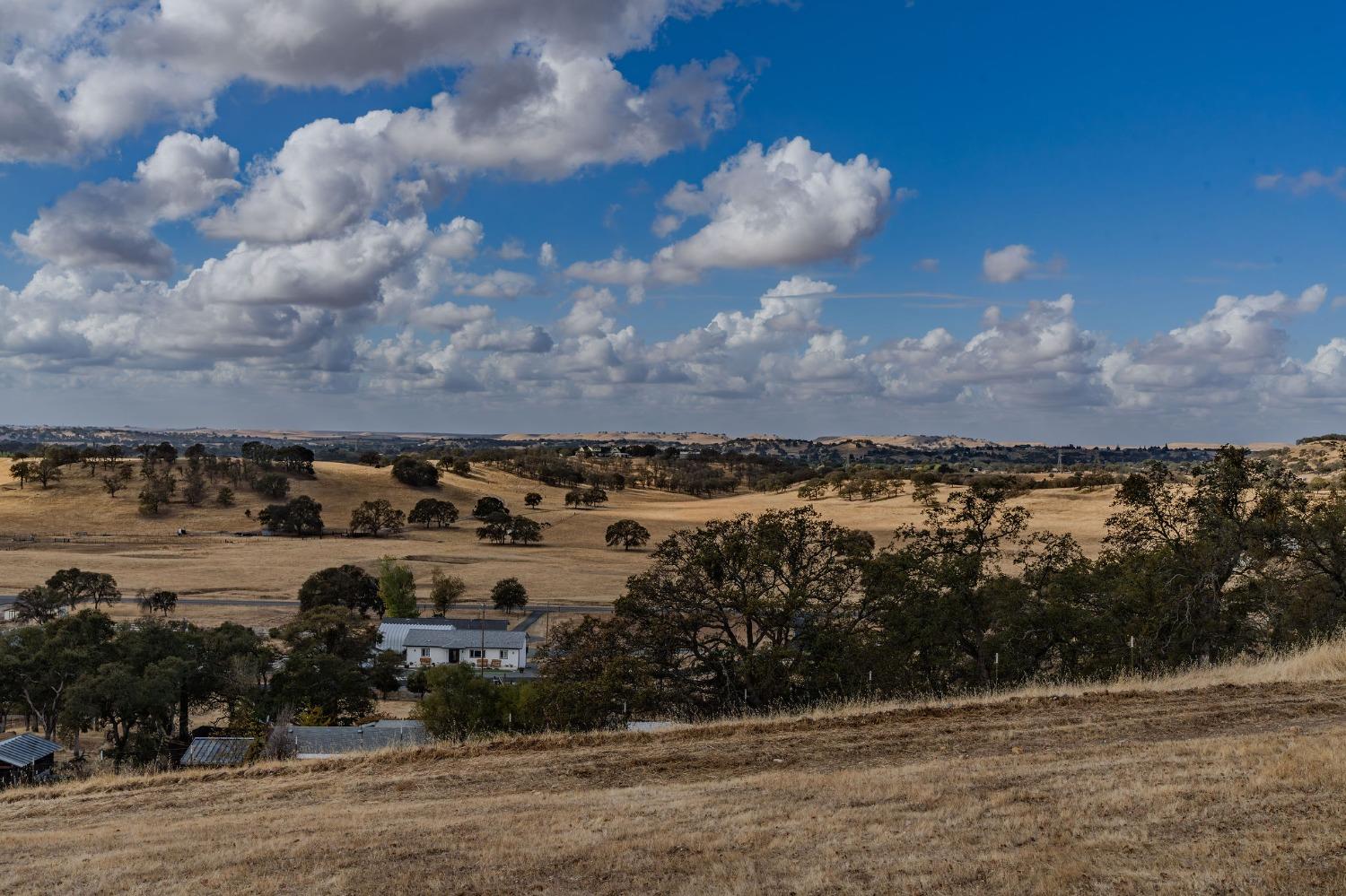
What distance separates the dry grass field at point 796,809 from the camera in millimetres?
8062

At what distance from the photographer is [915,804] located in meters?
9.97

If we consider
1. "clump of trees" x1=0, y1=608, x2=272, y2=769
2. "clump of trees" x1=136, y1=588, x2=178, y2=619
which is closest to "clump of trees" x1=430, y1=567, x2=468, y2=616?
"clump of trees" x1=136, y1=588, x2=178, y2=619

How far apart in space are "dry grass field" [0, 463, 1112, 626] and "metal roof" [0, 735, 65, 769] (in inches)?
976

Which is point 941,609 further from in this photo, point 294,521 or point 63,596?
point 294,521

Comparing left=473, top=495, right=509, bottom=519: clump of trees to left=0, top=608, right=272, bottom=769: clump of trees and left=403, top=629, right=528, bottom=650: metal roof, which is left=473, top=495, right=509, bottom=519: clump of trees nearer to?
left=403, top=629, right=528, bottom=650: metal roof

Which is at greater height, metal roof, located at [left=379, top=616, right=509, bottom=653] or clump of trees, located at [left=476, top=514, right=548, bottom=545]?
clump of trees, located at [left=476, top=514, right=548, bottom=545]

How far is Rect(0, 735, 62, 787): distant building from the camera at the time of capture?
86.3 ft

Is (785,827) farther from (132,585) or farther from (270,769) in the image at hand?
(132,585)

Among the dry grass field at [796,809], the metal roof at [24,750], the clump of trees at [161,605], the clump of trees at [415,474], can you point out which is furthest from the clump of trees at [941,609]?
the clump of trees at [415,474]

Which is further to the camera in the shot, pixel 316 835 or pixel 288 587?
pixel 288 587

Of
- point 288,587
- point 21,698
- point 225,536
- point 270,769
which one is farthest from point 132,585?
point 270,769

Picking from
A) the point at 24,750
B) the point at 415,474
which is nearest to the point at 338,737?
the point at 24,750

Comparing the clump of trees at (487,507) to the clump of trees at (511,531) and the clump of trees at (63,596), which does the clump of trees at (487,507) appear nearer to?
the clump of trees at (511,531)

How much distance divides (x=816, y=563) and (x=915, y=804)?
42.8 ft
